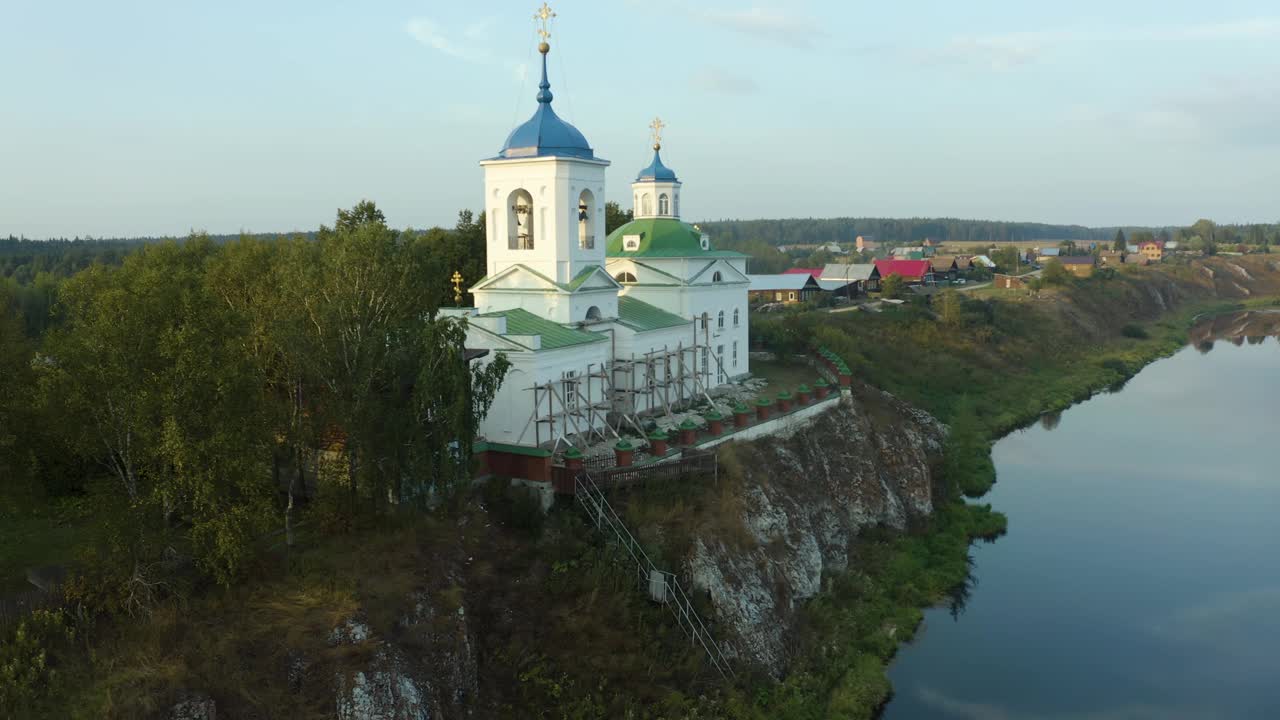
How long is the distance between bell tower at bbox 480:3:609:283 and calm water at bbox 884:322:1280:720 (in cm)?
1182

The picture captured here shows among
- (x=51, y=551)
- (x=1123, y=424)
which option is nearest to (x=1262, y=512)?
(x=1123, y=424)

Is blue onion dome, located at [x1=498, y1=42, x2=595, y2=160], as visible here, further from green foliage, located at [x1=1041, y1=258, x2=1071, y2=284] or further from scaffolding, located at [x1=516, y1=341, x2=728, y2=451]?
green foliage, located at [x1=1041, y1=258, x2=1071, y2=284]

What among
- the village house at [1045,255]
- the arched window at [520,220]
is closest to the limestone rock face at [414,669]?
the arched window at [520,220]

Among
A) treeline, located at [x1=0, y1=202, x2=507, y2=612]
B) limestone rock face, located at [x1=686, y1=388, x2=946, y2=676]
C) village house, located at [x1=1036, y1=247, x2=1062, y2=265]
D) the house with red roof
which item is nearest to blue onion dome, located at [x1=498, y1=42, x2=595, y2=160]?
treeline, located at [x1=0, y1=202, x2=507, y2=612]

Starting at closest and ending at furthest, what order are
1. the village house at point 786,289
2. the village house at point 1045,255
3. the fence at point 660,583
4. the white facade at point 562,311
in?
the fence at point 660,583
the white facade at point 562,311
the village house at point 786,289
the village house at point 1045,255

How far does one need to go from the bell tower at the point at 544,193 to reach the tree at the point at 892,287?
146 feet

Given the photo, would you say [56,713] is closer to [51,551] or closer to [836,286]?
[51,551]

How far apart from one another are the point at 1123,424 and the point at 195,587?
38.1 metres

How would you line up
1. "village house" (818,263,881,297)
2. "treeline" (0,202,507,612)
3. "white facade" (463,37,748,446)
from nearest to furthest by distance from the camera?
"treeline" (0,202,507,612) < "white facade" (463,37,748,446) < "village house" (818,263,881,297)

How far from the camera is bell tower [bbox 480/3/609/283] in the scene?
77.3 ft

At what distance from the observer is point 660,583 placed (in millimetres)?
17906

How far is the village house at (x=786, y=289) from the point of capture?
6191cm

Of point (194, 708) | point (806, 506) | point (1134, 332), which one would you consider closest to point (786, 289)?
point (1134, 332)

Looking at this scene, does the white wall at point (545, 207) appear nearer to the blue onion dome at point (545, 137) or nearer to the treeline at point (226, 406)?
the blue onion dome at point (545, 137)
